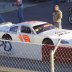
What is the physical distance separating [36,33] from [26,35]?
0.42 m

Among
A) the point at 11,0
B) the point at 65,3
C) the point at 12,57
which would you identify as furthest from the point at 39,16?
the point at 12,57

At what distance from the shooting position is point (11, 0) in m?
35.6

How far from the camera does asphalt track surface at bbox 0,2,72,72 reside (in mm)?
10875

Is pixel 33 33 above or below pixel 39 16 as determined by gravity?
above

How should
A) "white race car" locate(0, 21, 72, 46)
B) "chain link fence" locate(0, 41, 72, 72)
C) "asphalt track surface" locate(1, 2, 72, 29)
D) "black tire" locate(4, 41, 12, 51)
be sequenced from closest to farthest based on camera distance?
"chain link fence" locate(0, 41, 72, 72) < "black tire" locate(4, 41, 12, 51) < "white race car" locate(0, 21, 72, 46) < "asphalt track surface" locate(1, 2, 72, 29)

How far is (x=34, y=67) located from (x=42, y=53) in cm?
59

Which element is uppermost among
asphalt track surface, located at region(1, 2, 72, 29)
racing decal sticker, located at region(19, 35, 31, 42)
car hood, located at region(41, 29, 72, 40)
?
car hood, located at region(41, 29, 72, 40)

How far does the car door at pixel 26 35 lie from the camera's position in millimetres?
15230

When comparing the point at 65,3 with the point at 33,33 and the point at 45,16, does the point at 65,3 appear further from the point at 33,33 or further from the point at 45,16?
the point at 33,33

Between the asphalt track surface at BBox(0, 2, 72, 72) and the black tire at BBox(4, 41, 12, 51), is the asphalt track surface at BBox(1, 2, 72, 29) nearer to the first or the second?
the asphalt track surface at BBox(0, 2, 72, 72)

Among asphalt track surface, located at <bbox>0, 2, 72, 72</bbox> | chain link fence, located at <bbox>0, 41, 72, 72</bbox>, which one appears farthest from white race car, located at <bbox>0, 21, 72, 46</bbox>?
asphalt track surface, located at <bbox>0, 2, 72, 72</bbox>

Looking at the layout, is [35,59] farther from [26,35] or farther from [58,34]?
[26,35]

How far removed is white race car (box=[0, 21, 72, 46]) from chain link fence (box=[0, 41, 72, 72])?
2.68m

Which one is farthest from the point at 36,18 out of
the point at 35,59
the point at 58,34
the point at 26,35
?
the point at 35,59
